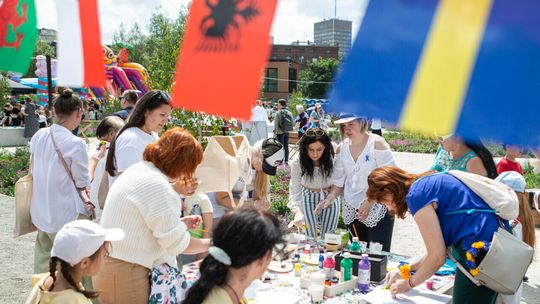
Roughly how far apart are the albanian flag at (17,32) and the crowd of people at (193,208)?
67 centimetres

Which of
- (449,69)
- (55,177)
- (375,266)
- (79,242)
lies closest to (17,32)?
(79,242)

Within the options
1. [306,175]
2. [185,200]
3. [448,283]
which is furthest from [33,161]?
[448,283]

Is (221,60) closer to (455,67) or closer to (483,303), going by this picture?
(455,67)

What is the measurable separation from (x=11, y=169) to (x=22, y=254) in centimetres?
479

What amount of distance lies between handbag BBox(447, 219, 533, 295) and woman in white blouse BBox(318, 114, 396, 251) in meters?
1.42

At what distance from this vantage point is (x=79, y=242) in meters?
1.92

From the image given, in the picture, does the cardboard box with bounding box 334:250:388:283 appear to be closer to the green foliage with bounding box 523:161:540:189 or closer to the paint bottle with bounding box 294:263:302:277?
the paint bottle with bounding box 294:263:302:277

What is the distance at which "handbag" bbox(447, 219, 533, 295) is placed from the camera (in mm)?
2008

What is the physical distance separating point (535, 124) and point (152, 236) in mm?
1690

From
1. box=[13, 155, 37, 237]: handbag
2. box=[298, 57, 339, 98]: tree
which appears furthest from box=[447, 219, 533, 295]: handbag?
box=[13, 155, 37, 237]: handbag

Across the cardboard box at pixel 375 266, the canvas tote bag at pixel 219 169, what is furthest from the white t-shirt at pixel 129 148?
the cardboard box at pixel 375 266

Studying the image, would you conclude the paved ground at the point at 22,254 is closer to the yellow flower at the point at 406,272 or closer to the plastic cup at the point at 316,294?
the yellow flower at the point at 406,272

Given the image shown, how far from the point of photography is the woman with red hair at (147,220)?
2.01 m

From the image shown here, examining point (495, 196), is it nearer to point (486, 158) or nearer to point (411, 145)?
point (486, 158)
